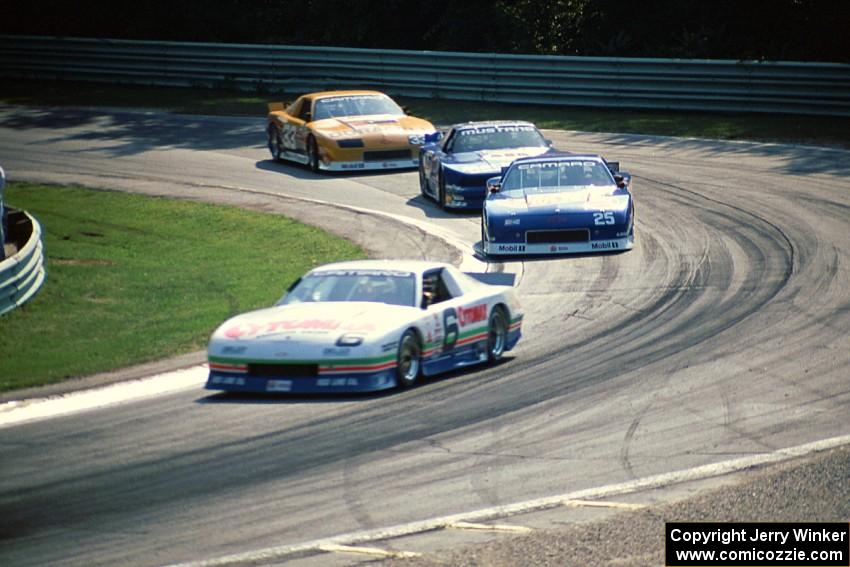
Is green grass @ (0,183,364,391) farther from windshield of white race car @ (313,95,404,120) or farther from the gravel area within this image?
the gravel area

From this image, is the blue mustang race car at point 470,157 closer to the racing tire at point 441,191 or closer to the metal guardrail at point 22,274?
the racing tire at point 441,191

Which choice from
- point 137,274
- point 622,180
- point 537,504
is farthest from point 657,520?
point 622,180

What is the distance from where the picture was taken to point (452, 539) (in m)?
8.08

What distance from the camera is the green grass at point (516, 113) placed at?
28.1m

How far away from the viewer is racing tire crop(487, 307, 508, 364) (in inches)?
538

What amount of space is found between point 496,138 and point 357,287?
1106 centimetres

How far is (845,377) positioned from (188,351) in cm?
645

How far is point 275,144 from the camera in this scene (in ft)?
95.8

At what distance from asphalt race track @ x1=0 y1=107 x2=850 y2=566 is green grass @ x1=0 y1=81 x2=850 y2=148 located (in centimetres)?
798

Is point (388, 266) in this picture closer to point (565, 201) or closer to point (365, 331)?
point (365, 331)

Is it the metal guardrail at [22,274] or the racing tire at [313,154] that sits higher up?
the metal guardrail at [22,274]

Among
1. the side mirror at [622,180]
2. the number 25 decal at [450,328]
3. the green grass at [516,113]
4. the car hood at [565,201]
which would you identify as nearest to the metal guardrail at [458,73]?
the green grass at [516,113]

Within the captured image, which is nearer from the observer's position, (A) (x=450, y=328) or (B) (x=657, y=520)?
(B) (x=657, y=520)

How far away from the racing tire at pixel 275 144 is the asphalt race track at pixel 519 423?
10.8 meters
